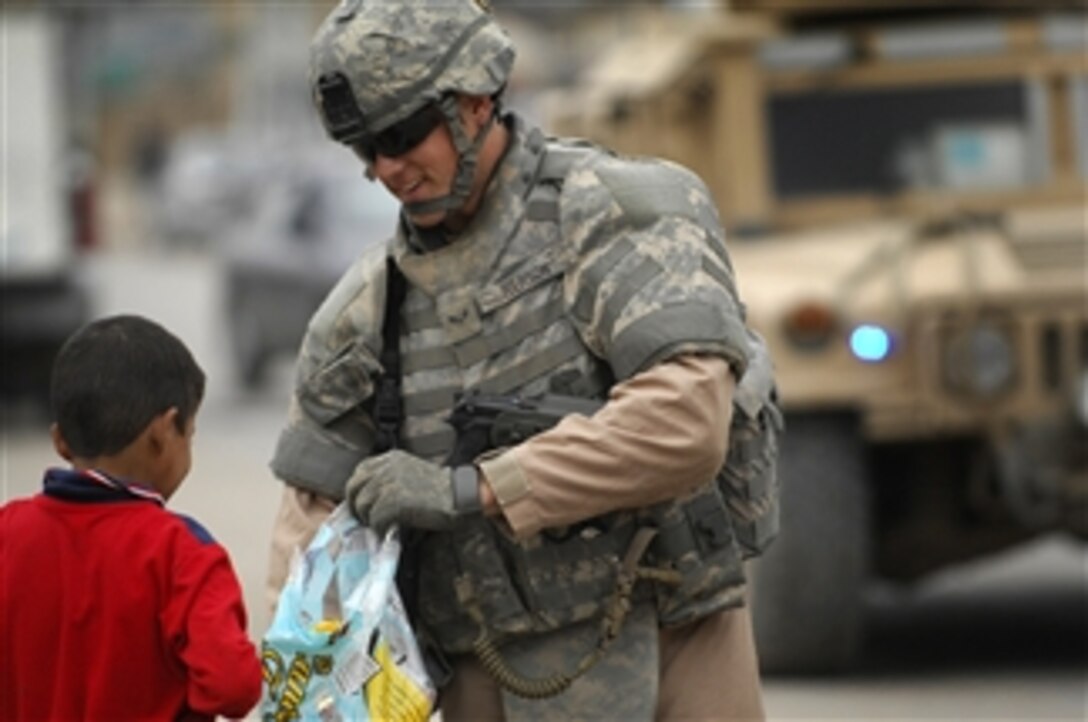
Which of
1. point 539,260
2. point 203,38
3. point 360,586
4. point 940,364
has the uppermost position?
point 539,260

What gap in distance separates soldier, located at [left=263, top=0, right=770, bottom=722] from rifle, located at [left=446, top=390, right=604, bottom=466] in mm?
49

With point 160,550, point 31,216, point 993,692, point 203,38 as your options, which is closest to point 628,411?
point 160,550

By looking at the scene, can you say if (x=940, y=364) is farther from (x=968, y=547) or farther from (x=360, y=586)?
(x=360, y=586)

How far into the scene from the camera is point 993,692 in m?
8.03

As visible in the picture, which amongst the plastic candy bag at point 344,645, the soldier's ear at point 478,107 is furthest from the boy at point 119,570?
the soldier's ear at point 478,107

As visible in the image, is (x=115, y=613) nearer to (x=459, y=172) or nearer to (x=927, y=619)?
(x=459, y=172)

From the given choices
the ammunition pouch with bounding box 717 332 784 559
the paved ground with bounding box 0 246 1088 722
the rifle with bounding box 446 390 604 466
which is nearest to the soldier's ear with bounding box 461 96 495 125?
the rifle with bounding box 446 390 604 466

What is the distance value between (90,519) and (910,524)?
4703mm

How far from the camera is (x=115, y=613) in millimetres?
3646

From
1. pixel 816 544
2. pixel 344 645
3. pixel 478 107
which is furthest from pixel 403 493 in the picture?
A: pixel 816 544

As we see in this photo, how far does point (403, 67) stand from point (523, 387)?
44 centimetres

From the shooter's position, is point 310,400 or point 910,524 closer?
point 310,400

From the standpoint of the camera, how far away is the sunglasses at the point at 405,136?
394 centimetres

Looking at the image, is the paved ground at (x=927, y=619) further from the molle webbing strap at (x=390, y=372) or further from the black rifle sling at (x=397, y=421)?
the molle webbing strap at (x=390, y=372)
